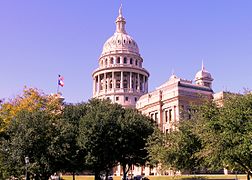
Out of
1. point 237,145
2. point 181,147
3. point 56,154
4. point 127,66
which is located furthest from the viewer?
point 127,66

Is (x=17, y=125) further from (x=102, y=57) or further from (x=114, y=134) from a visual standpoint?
(x=102, y=57)

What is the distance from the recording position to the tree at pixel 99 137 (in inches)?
2019

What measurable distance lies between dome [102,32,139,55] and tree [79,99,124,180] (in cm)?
8096

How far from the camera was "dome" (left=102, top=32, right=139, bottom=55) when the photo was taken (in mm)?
135250

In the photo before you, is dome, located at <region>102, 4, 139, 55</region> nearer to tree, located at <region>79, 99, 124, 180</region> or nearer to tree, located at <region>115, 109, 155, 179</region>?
tree, located at <region>115, 109, 155, 179</region>

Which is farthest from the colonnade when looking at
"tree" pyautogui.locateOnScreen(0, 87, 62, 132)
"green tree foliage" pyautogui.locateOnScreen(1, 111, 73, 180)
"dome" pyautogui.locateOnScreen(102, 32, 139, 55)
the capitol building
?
"green tree foliage" pyautogui.locateOnScreen(1, 111, 73, 180)

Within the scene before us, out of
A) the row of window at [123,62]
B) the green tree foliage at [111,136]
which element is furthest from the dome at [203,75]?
the green tree foliage at [111,136]

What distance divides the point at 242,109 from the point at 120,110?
89.6ft

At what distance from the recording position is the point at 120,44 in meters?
136

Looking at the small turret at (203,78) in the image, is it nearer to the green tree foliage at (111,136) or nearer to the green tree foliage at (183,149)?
the green tree foliage at (111,136)

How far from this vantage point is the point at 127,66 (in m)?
129

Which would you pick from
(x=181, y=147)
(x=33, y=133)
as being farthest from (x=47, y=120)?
(x=181, y=147)

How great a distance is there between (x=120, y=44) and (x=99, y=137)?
286ft

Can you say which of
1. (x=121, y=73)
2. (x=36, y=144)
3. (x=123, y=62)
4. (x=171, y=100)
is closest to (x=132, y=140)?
(x=36, y=144)
